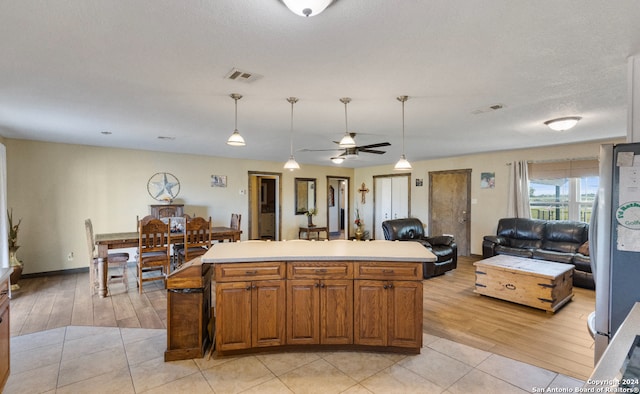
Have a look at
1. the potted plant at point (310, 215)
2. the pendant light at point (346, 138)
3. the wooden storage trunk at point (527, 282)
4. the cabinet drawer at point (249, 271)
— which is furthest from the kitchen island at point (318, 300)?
the potted plant at point (310, 215)

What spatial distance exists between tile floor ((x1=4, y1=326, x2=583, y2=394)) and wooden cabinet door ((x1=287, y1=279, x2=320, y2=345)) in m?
0.16

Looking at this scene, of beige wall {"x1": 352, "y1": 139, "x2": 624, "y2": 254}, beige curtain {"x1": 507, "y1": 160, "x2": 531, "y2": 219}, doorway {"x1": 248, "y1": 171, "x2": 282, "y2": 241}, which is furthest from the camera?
doorway {"x1": 248, "y1": 171, "x2": 282, "y2": 241}

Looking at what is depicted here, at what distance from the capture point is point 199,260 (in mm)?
2521

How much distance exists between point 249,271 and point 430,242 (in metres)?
3.96

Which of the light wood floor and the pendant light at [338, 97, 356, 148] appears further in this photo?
the pendant light at [338, 97, 356, 148]

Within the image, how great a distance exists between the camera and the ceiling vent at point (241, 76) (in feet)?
7.35

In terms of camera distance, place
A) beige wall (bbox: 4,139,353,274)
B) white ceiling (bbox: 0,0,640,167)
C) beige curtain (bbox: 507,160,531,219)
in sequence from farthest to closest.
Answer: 1. beige curtain (bbox: 507,160,531,219)
2. beige wall (bbox: 4,139,353,274)
3. white ceiling (bbox: 0,0,640,167)

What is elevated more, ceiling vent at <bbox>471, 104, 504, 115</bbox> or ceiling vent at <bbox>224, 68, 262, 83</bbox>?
ceiling vent at <bbox>224, 68, 262, 83</bbox>

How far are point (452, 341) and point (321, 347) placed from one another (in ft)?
4.00

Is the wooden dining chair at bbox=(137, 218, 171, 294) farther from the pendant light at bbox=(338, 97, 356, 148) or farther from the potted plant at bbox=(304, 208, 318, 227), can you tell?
the potted plant at bbox=(304, 208, 318, 227)

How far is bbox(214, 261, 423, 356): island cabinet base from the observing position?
95.8 inches

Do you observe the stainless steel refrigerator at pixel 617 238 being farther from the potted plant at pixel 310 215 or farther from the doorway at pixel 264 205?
the potted plant at pixel 310 215

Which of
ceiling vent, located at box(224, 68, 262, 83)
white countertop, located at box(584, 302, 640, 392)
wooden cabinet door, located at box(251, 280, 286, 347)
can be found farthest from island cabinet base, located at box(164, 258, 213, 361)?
white countertop, located at box(584, 302, 640, 392)

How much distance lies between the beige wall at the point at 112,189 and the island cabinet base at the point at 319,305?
4.38 m
